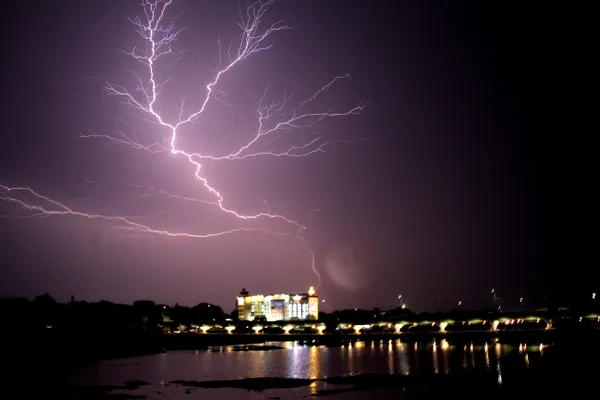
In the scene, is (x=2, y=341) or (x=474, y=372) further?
(x=2, y=341)

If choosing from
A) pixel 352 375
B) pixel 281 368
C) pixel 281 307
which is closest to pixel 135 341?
pixel 281 368

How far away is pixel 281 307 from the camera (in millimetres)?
175250

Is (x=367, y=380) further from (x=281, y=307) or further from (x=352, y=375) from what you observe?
(x=281, y=307)

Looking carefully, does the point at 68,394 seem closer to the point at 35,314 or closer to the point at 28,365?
the point at 28,365

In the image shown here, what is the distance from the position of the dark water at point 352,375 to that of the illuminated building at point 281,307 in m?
118

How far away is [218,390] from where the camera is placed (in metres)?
34.5

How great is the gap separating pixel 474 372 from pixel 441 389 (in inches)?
345

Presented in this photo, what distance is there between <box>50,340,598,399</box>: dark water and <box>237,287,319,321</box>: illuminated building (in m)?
118

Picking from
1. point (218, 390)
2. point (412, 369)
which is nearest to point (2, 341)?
point (218, 390)

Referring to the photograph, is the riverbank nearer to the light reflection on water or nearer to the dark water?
the light reflection on water

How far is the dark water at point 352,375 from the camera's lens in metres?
32.1

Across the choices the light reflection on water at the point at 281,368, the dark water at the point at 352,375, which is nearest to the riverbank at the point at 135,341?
the light reflection on water at the point at 281,368

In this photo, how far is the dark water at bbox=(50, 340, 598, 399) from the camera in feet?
105

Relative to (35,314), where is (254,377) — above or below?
below
